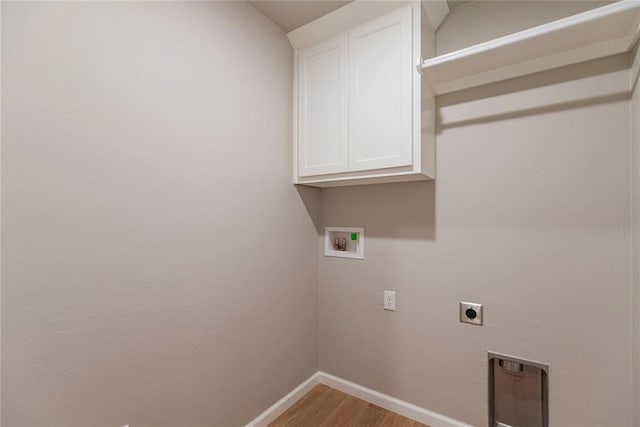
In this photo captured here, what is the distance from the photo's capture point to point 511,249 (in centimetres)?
147

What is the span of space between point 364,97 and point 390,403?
6.25 ft

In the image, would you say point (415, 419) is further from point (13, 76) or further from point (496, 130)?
point (13, 76)

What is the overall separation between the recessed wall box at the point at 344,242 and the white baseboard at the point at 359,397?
0.90 metres

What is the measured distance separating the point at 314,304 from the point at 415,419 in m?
0.93

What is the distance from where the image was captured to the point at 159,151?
47.8 inches

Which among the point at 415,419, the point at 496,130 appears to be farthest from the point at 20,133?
the point at 415,419

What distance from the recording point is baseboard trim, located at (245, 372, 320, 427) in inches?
65.1

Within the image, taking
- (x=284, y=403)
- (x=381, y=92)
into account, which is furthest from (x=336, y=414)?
(x=381, y=92)

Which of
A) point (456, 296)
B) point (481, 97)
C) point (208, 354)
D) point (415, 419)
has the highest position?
point (481, 97)

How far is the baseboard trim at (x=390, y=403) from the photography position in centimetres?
167

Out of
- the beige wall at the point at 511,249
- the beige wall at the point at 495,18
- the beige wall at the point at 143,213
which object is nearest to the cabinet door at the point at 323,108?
the beige wall at the point at 143,213

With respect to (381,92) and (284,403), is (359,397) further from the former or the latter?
(381,92)

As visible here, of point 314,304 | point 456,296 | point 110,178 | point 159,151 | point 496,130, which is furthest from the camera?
point 314,304

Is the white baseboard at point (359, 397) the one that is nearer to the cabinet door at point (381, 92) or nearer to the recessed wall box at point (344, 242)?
the recessed wall box at point (344, 242)
